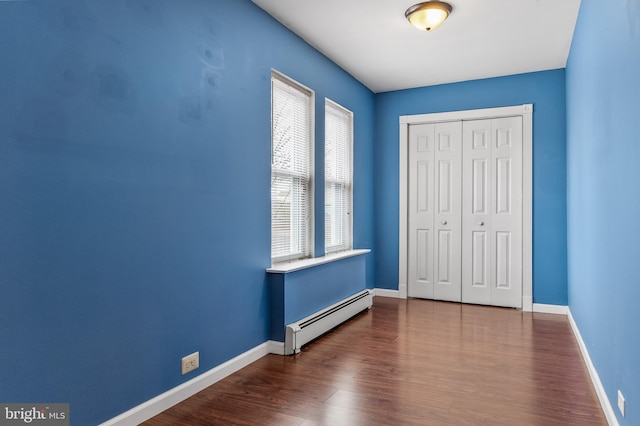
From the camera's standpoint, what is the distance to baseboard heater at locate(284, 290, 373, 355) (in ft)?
10.9

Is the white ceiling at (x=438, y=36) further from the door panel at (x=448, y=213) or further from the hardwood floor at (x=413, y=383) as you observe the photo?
the hardwood floor at (x=413, y=383)

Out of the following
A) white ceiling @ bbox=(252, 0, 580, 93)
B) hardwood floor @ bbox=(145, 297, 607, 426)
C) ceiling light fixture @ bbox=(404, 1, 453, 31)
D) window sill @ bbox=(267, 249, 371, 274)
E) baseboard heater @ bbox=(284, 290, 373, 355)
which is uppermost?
white ceiling @ bbox=(252, 0, 580, 93)

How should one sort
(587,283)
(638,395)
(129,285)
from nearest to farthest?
1. (638,395)
2. (129,285)
3. (587,283)

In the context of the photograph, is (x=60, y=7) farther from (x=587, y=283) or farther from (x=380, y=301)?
(x=380, y=301)

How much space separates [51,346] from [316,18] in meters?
2.97

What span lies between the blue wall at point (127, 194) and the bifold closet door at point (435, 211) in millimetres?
2715

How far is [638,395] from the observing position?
167cm

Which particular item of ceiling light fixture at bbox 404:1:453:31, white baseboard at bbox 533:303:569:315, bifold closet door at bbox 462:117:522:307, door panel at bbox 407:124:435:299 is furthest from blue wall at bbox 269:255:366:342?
ceiling light fixture at bbox 404:1:453:31

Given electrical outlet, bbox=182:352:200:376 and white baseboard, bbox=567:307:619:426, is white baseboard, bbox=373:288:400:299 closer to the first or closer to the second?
white baseboard, bbox=567:307:619:426

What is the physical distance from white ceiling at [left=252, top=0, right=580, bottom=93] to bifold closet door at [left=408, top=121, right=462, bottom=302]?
2.43 feet

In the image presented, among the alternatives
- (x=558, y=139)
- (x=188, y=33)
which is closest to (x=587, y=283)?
(x=558, y=139)

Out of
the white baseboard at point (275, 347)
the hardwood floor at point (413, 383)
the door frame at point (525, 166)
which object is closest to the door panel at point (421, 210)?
the door frame at point (525, 166)

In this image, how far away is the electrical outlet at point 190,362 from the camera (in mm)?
Answer: 2549

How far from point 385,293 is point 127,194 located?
4.12 m
